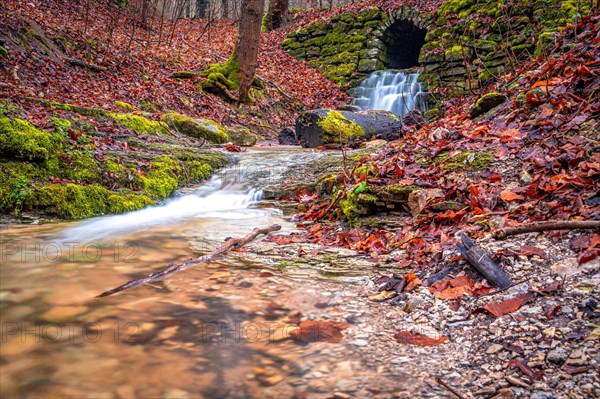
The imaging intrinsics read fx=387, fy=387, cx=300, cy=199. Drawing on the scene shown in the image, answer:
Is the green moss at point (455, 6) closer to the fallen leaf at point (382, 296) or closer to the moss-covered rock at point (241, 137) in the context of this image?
the moss-covered rock at point (241, 137)

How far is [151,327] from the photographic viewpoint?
2037 mm

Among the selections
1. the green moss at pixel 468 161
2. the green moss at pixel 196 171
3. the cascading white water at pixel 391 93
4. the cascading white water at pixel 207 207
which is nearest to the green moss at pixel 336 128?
the cascading white water at pixel 207 207

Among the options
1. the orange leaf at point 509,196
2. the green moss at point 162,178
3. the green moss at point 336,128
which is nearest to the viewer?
the orange leaf at point 509,196

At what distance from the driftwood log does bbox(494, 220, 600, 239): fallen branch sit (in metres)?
6.10

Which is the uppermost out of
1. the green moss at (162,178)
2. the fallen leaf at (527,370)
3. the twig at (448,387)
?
the green moss at (162,178)

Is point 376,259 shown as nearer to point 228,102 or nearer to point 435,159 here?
point 435,159

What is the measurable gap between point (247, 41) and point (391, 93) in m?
5.60

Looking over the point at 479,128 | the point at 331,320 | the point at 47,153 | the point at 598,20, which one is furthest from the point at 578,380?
the point at 598,20

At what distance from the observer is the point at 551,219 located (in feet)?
8.33

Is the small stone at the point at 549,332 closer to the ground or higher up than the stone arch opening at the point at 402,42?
closer to the ground

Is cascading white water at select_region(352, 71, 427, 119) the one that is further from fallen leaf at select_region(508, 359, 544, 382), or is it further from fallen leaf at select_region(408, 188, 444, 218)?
fallen leaf at select_region(508, 359, 544, 382)

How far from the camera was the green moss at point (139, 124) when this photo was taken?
7.24 metres

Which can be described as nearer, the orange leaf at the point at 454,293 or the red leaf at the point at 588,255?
the red leaf at the point at 588,255

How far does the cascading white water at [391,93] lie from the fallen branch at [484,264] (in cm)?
1086
